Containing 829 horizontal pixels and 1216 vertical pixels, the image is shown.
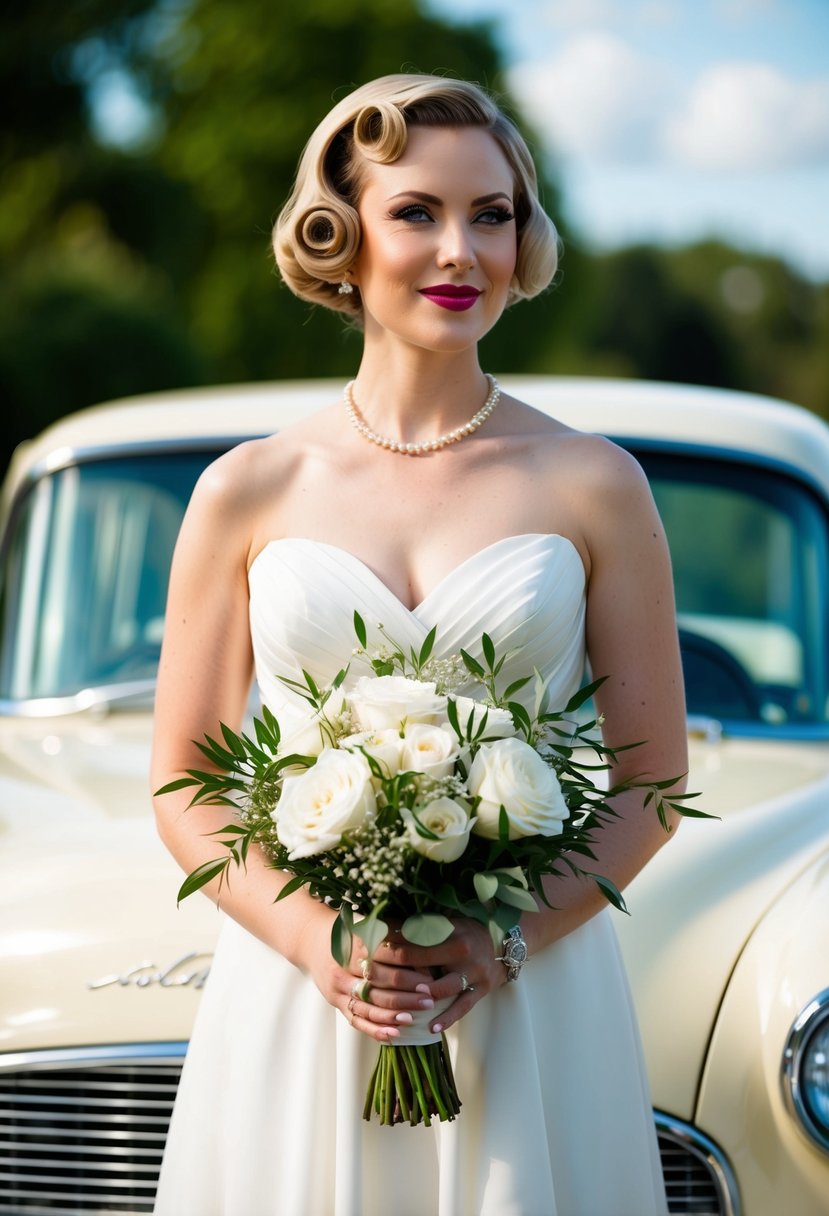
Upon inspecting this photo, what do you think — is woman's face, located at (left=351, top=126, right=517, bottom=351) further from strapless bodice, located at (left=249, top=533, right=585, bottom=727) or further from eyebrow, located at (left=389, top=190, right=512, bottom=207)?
strapless bodice, located at (left=249, top=533, right=585, bottom=727)

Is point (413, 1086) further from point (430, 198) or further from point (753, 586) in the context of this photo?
point (753, 586)

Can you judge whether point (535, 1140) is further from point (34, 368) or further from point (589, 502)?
point (34, 368)

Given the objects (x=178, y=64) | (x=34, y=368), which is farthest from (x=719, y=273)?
(x=34, y=368)

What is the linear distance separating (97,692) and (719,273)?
317 feet

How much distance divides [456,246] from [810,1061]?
136cm

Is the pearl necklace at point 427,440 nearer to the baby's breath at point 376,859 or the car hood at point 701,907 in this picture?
the baby's breath at point 376,859

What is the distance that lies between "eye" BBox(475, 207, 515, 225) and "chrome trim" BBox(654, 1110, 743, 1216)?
4.76 feet

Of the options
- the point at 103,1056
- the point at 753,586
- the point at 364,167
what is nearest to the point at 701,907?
the point at 103,1056

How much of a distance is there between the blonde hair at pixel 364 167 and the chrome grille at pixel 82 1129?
133 centimetres

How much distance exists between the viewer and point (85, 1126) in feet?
8.46

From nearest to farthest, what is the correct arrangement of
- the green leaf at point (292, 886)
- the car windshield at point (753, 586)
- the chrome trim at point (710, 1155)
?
the green leaf at point (292, 886)
the chrome trim at point (710, 1155)
the car windshield at point (753, 586)

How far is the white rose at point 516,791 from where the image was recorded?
6.21 feet

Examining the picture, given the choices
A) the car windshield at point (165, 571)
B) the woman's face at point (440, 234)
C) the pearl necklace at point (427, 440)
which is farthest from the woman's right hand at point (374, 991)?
the car windshield at point (165, 571)

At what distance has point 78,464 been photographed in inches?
167
